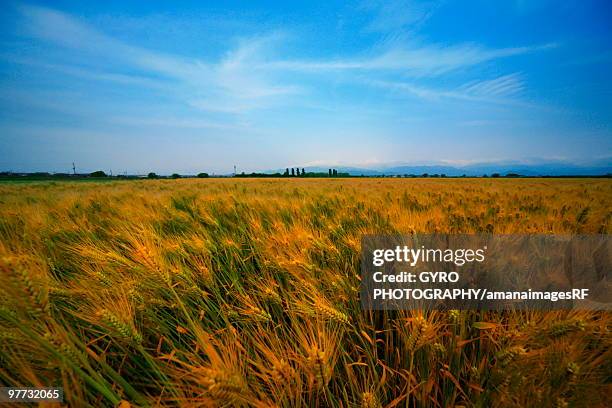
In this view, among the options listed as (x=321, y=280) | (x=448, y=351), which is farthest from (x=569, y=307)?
(x=321, y=280)

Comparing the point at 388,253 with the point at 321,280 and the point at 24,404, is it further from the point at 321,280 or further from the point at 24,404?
the point at 24,404

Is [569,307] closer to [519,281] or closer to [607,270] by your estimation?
[519,281]

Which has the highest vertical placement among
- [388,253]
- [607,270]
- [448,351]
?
[388,253]

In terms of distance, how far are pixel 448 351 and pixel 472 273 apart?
57 cm

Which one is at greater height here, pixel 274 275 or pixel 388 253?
pixel 388 253

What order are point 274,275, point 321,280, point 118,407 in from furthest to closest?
1. point 274,275
2. point 321,280
3. point 118,407

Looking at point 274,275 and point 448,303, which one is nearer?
point 448,303

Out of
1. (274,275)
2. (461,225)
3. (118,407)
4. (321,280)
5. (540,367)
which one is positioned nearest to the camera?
(118,407)

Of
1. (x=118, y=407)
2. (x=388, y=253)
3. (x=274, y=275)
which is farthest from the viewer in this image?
(x=274, y=275)

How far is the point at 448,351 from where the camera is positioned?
1007 millimetres

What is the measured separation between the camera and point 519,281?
1306 millimetres

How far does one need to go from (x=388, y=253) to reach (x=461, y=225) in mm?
1426

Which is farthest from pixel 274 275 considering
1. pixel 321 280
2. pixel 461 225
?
pixel 461 225

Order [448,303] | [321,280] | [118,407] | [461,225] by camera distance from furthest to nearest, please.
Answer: [461,225] → [321,280] → [448,303] → [118,407]
